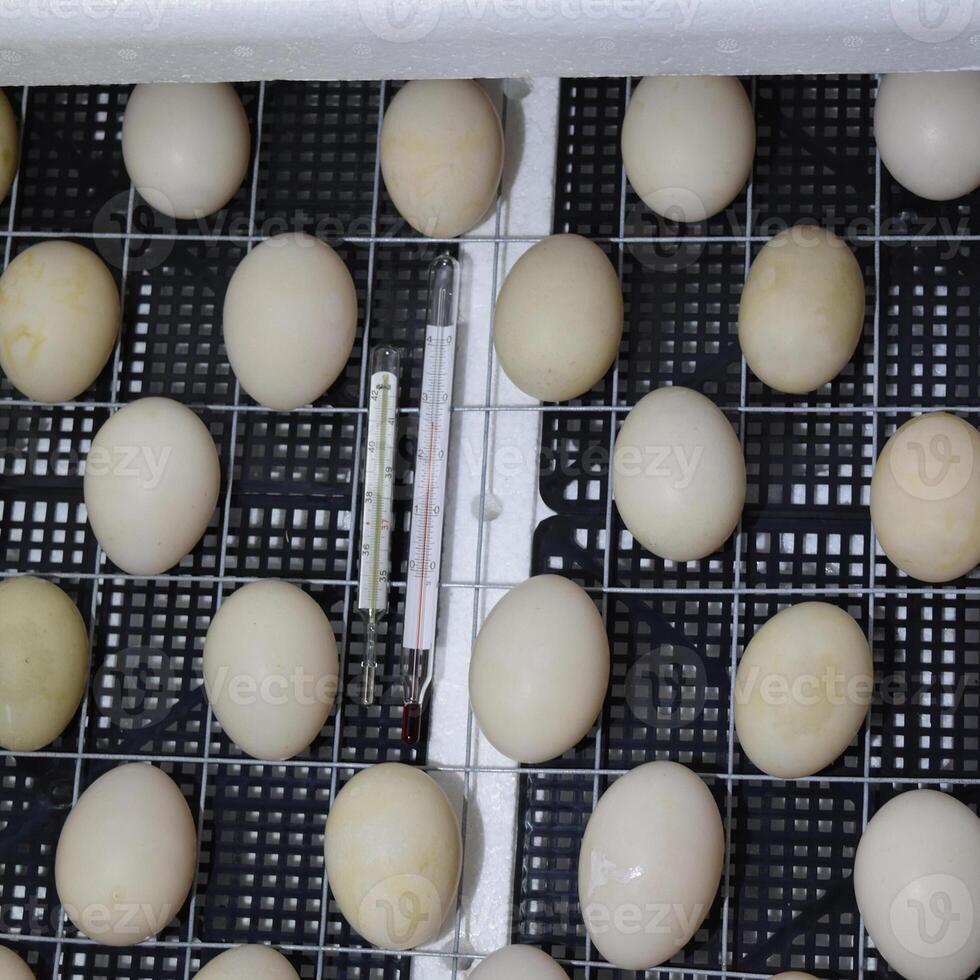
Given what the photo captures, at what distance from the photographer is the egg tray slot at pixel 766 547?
1090 millimetres

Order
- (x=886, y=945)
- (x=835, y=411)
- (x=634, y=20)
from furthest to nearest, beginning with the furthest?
1. (x=835, y=411)
2. (x=886, y=945)
3. (x=634, y=20)

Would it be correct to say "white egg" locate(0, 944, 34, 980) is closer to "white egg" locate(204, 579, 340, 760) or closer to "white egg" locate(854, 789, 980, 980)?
"white egg" locate(204, 579, 340, 760)

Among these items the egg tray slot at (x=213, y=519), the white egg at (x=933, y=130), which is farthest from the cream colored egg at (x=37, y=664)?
the white egg at (x=933, y=130)

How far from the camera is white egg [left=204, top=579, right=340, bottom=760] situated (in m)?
1.09

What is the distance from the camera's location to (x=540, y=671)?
1.04 meters

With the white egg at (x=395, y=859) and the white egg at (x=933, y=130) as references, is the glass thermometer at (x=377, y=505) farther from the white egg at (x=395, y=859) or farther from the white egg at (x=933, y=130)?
the white egg at (x=933, y=130)

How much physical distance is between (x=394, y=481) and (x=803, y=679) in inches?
16.3

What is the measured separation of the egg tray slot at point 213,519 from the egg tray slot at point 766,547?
0.16 metres

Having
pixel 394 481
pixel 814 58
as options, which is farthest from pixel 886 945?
pixel 814 58

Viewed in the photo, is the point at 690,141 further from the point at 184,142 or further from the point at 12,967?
the point at 12,967

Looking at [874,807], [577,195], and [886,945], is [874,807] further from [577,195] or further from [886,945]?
[577,195]

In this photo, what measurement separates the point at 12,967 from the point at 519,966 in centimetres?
46

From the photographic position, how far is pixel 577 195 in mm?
1203

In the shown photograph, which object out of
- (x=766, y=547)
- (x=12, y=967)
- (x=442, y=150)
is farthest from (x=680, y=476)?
(x=12, y=967)
